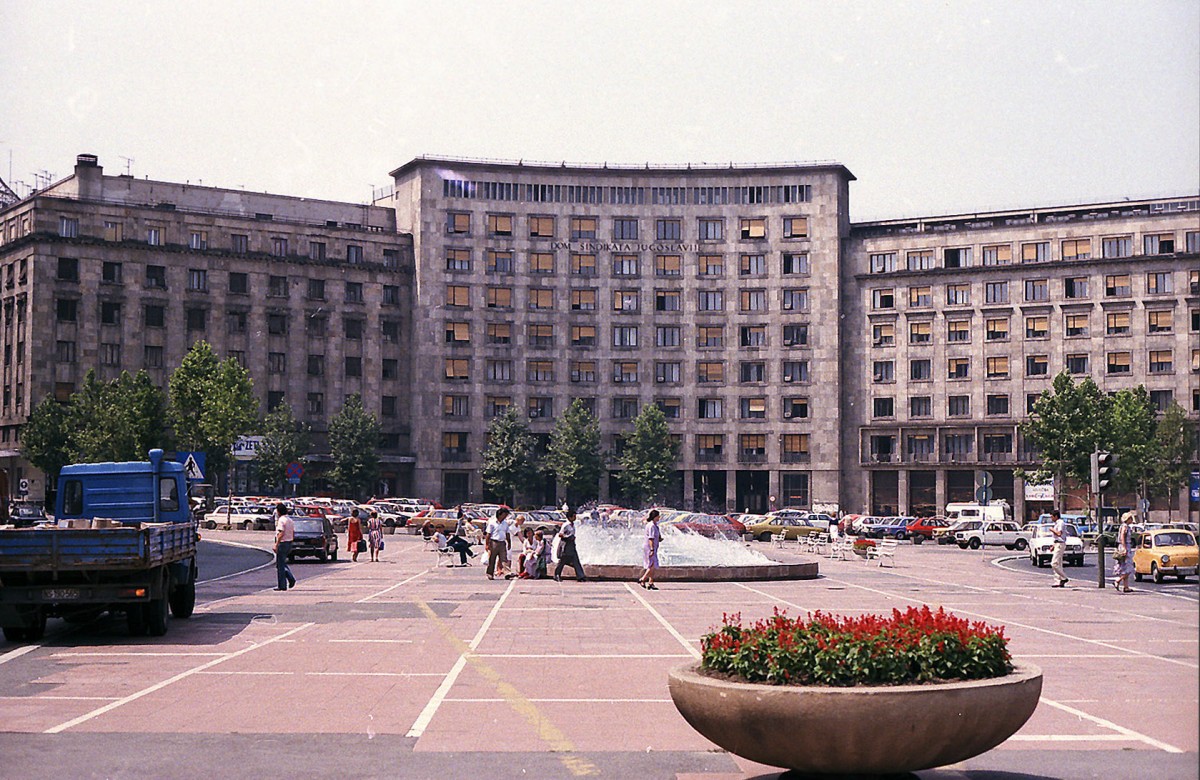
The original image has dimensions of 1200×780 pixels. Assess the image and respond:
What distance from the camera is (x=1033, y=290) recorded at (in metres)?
99.2

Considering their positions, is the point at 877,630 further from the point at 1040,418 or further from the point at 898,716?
the point at 1040,418

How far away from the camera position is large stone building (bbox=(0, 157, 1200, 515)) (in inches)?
3942

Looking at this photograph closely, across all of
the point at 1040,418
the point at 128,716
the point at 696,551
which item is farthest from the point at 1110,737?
the point at 1040,418

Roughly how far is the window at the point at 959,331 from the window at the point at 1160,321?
12.4 meters

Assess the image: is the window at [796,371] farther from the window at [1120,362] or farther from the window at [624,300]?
the window at [1120,362]

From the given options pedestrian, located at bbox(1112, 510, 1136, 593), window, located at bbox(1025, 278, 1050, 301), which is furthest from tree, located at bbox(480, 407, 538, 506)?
pedestrian, located at bbox(1112, 510, 1136, 593)

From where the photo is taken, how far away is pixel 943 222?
4077 inches

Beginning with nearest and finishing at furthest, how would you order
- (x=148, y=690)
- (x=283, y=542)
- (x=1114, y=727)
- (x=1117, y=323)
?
1. (x=1114, y=727)
2. (x=148, y=690)
3. (x=283, y=542)
4. (x=1117, y=323)

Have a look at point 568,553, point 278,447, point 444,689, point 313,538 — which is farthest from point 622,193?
point 444,689

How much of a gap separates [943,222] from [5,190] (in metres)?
75.9

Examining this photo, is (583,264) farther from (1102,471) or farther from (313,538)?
(1102,471)

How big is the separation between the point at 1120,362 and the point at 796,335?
23.5 meters

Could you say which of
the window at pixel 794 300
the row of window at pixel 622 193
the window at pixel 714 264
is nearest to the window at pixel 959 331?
the window at pixel 794 300

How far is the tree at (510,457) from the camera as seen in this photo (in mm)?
100812
